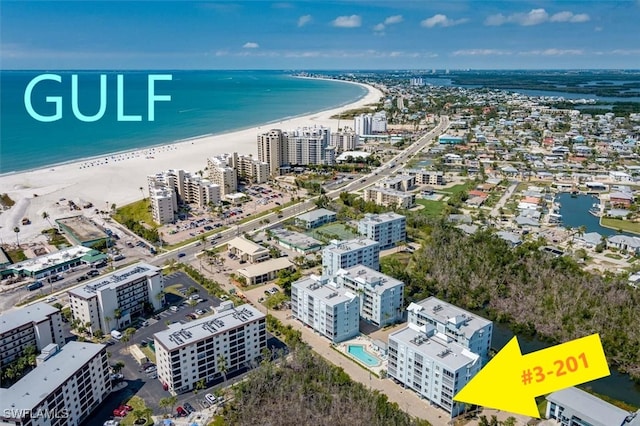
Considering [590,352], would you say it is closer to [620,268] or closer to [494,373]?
[494,373]

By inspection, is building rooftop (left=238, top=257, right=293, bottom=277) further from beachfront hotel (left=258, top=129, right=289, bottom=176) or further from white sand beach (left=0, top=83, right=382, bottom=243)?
beachfront hotel (left=258, top=129, right=289, bottom=176)

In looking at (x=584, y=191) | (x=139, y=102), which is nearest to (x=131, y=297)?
(x=584, y=191)

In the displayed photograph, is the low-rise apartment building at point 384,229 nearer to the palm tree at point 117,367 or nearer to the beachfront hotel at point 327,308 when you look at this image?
the beachfront hotel at point 327,308

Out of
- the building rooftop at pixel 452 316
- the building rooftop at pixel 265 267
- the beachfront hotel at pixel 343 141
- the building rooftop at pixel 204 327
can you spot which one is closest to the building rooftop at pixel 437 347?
the building rooftop at pixel 452 316

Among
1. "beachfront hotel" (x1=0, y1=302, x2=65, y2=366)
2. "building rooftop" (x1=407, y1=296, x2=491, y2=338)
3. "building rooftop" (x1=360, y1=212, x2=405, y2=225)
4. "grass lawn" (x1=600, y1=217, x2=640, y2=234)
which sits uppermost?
"building rooftop" (x1=360, y1=212, x2=405, y2=225)

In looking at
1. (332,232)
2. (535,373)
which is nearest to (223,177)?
(332,232)

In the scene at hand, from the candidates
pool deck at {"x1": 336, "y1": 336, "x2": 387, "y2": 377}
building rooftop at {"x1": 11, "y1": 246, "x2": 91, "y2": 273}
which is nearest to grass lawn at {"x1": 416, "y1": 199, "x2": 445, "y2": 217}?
pool deck at {"x1": 336, "y1": 336, "x2": 387, "y2": 377}
